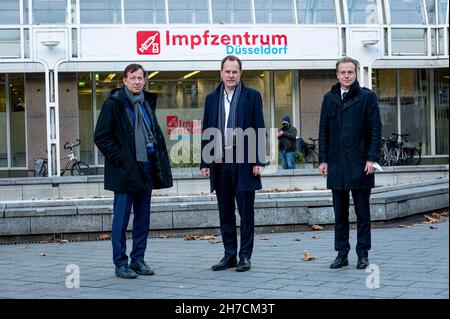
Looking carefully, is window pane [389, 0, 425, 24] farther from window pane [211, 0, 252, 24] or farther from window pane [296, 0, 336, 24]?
window pane [211, 0, 252, 24]

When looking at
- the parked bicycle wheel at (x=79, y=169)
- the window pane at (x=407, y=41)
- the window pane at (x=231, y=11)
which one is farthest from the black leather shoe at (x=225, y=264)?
the window pane at (x=407, y=41)

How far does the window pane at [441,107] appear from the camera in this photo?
2722 centimetres

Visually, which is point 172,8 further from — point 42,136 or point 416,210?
point 416,210

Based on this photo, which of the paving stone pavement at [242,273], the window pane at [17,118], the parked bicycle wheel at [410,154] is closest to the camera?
the paving stone pavement at [242,273]

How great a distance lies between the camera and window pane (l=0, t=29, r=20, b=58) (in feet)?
71.0

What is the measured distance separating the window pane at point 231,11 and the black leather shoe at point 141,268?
17.1 m

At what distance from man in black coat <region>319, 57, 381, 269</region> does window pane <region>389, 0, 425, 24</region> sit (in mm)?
17467

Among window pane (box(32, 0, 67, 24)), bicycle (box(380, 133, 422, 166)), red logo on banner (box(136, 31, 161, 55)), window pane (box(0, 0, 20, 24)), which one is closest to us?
red logo on banner (box(136, 31, 161, 55))

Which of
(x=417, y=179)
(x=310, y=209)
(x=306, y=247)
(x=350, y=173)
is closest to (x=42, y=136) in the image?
(x=417, y=179)

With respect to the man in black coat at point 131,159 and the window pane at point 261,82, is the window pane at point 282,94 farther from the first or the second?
the man in black coat at point 131,159

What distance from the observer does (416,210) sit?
11.8 m

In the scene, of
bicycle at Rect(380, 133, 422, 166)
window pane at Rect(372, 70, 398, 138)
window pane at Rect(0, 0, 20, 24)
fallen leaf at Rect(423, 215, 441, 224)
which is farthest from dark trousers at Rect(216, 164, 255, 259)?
window pane at Rect(372, 70, 398, 138)

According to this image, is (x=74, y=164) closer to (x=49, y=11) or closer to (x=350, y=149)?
(x=49, y=11)
